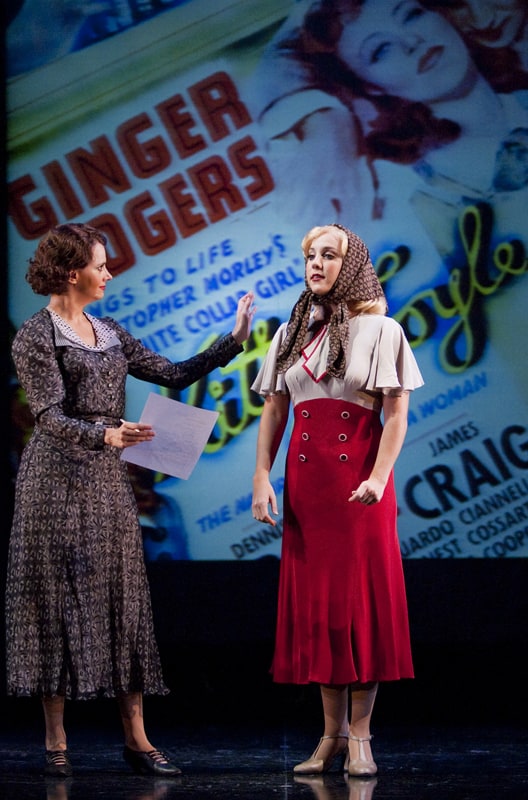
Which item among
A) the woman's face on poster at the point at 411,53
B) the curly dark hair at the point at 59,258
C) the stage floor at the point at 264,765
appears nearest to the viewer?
the stage floor at the point at 264,765

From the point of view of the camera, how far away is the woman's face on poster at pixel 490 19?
186 inches

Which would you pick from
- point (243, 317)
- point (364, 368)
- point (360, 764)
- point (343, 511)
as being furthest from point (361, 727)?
point (243, 317)

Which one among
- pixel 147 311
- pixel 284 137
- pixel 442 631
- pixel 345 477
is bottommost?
pixel 442 631

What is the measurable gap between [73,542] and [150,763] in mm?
708

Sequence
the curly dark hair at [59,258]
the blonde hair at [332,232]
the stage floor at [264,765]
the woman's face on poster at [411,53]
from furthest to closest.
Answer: the woman's face on poster at [411,53] → the curly dark hair at [59,258] → the blonde hair at [332,232] → the stage floor at [264,765]

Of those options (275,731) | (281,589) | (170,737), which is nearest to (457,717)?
(275,731)

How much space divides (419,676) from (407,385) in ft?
6.05

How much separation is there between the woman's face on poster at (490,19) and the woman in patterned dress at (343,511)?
5.64ft

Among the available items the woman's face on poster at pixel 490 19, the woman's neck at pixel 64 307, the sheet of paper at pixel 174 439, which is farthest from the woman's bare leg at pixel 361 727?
the woman's face on poster at pixel 490 19

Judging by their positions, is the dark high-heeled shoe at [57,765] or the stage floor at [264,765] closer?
the stage floor at [264,765]

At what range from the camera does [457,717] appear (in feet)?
15.2

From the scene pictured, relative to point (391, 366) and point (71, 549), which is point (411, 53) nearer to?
point (391, 366)

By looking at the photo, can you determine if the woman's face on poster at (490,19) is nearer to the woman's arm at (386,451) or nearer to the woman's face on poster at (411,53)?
the woman's face on poster at (411,53)

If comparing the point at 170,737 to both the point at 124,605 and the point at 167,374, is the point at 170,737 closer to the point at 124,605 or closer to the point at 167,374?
the point at 124,605
